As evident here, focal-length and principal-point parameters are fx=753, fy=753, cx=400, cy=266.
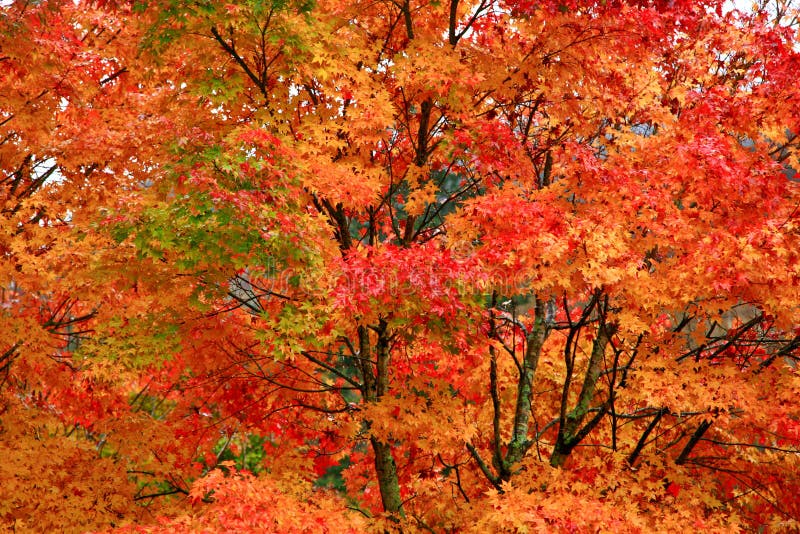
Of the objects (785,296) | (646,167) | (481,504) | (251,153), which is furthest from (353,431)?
(785,296)

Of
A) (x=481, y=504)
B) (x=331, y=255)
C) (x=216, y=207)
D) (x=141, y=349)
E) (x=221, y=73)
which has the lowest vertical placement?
(x=481, y=504)

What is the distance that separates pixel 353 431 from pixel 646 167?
5105mm

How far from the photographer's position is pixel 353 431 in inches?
402

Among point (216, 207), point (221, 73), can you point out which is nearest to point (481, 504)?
point (216, 207)

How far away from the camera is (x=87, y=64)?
9680mm

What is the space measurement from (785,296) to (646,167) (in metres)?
2.15

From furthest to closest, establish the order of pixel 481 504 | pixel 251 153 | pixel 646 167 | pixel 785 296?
pixel 481 504 < pixel 646 167 < pixel 251 153 < pixel 785 296

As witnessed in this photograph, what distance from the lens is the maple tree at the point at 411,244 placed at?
23.1 feet

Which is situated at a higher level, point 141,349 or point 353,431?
point 141,349

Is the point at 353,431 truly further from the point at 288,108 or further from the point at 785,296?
the point at 785,296

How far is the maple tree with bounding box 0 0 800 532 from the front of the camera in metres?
7.05

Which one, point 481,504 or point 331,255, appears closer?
point 331,255

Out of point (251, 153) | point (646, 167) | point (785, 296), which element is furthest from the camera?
point (646, 167)

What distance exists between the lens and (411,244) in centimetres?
809
